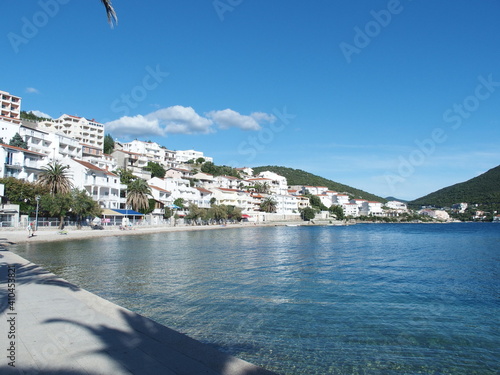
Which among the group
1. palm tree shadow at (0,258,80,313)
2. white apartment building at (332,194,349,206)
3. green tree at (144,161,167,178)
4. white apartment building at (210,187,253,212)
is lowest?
palm tree shadow at (0,258,80,313)

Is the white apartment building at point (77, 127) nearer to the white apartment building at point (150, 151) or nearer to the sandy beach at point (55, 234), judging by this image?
the white apartment building at point (150, 151)

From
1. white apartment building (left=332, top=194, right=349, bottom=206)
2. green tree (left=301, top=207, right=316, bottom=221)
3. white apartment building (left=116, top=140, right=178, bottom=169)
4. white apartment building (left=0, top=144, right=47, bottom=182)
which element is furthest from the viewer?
white apartment building (left=332, top=194, right=349, bottom=206)

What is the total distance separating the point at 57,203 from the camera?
46.7 meters

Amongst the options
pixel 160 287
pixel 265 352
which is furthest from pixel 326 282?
pixel 265 352

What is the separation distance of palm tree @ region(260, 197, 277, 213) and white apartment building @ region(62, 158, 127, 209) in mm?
61733

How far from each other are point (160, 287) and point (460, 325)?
11.8 metres

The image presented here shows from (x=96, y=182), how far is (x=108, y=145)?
223ft

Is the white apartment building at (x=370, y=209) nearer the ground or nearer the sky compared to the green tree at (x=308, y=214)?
nearer the sky

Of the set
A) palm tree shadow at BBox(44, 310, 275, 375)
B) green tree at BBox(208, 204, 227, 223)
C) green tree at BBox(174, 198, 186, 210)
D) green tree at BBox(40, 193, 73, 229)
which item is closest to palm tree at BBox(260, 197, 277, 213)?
green tree at BBox(208, 204, 227, 223)

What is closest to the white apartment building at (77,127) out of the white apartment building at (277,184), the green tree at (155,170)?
the green tree at (155,170)

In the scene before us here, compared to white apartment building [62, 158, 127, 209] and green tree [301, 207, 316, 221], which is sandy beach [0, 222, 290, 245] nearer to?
white apartment building [62, 158, 127, 209]

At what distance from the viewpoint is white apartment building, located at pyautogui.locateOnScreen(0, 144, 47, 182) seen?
2018 inches

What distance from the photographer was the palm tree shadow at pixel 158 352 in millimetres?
5684

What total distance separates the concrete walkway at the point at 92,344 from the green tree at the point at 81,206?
141ft
